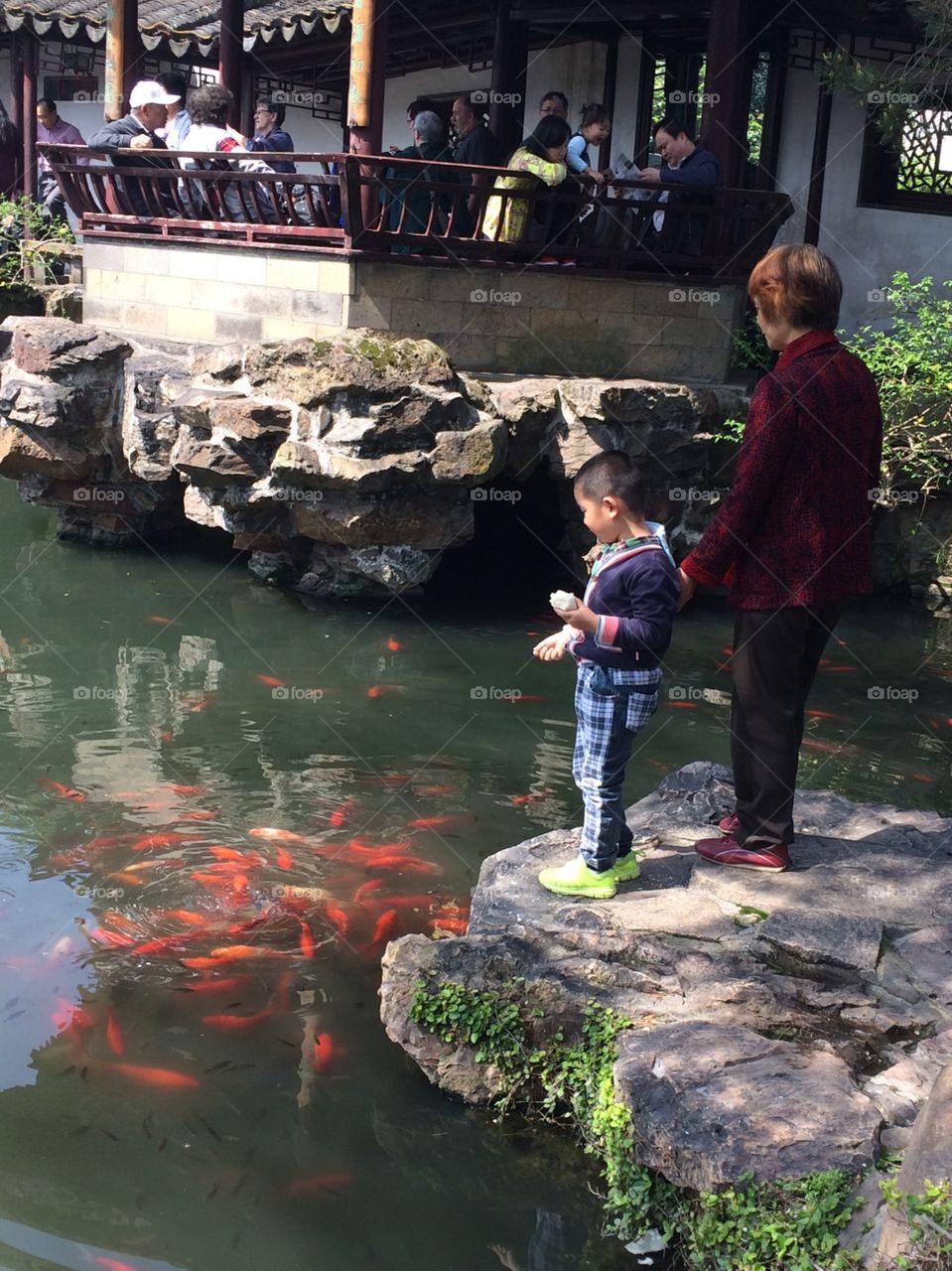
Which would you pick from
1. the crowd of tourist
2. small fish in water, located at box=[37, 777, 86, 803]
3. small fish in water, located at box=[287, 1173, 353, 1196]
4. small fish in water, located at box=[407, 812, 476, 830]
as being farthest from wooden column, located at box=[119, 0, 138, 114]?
small fish in water, located at box=[287, 1173, 353, 1196]

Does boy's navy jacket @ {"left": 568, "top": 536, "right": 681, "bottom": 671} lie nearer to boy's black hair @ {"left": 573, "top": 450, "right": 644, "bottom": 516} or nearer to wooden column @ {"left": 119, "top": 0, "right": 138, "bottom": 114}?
boy's black hair @ {"left": 573, "top": 450, "right": 644, "bottom": 516}

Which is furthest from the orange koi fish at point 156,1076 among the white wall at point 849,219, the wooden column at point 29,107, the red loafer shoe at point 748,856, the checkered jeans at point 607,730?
the wooden column at point 29,107

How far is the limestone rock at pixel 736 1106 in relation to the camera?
341cm

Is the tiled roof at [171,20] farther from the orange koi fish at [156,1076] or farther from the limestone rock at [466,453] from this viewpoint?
the orange koi fish at [156,1076]

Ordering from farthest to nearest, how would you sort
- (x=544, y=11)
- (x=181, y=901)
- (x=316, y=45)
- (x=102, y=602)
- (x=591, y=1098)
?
(x=316, y=45)
(x=544, y=11)
(x=102, y=602)
(x=181, y=901)
(x=591, y=1098)

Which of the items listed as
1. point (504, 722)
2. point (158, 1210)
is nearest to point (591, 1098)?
point (158, 1210)

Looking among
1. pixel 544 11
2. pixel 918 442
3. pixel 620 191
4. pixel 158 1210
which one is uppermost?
pixel 544 11

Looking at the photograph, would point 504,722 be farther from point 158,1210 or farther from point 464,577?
point 158,1210

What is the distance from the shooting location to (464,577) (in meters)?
12.0

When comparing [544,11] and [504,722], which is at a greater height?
[544,11]

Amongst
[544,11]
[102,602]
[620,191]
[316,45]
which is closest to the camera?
[102,602]

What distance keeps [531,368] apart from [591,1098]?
7947 millimetres

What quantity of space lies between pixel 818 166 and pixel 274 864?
1035 cm

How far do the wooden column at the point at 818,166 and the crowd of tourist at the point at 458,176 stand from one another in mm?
2495
